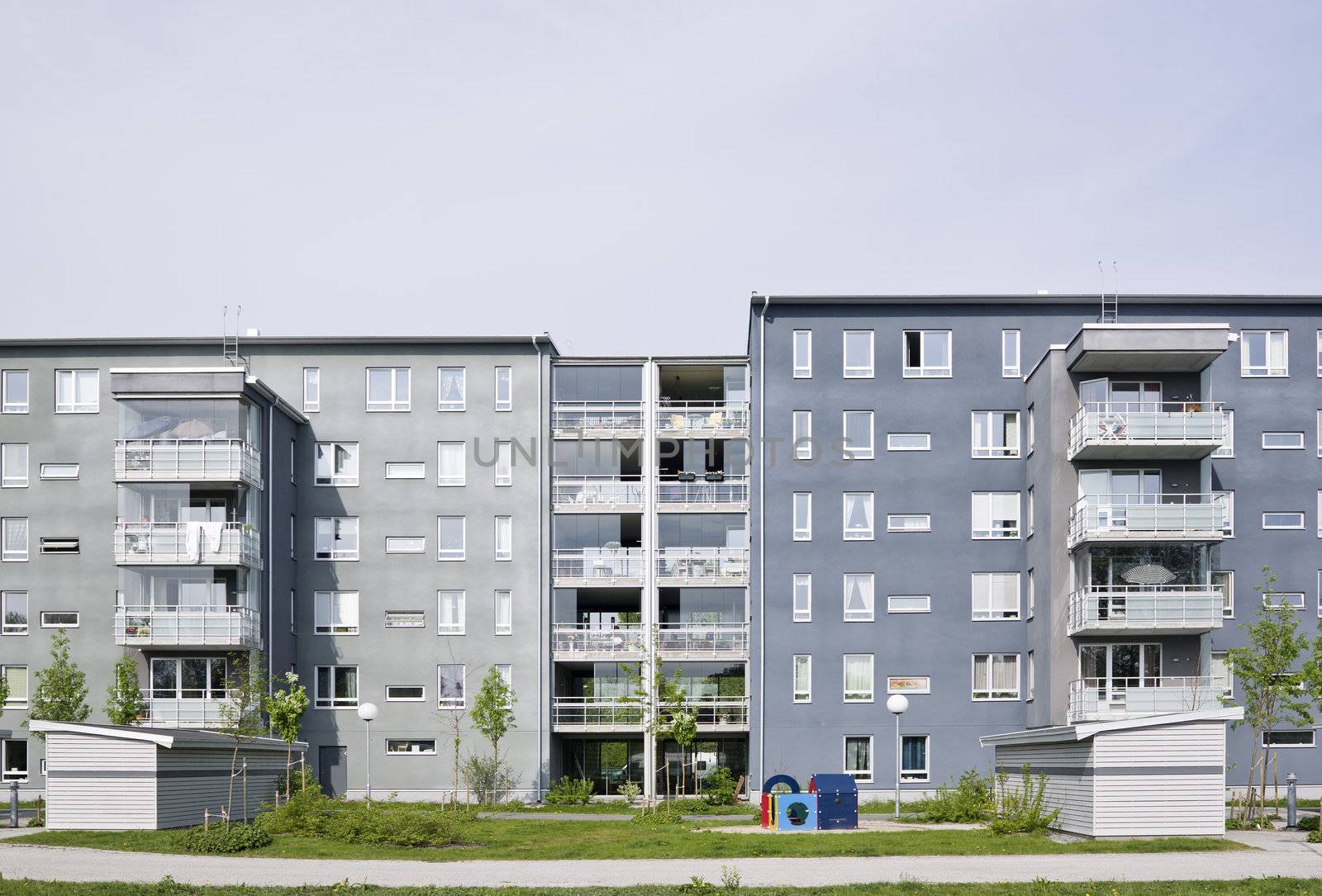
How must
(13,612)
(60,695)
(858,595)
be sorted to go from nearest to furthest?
(60,695) → (858,595) → (13,612)

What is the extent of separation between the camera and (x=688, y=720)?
42.3 m

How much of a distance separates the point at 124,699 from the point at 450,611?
11.0 metres

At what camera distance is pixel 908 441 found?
4609 centimetres

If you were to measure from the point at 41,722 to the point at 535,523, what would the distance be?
1973cm

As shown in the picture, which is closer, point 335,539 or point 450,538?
point 335,539

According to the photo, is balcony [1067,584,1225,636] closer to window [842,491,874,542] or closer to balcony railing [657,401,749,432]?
window [842,491,874,542]

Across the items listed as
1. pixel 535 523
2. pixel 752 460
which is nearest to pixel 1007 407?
pixel 752 460

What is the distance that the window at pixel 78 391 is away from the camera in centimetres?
4803

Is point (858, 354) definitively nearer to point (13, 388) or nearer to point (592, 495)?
point (592, 495)

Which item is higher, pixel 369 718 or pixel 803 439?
pixel 803 439

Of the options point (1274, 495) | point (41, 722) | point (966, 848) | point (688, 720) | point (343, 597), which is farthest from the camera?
point (343, 597)

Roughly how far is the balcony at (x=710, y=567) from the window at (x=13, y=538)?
70.2ft

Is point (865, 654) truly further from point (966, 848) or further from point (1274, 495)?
point (966, 848)

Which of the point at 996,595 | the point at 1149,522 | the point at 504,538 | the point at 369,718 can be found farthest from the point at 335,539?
the point at 1149,522
